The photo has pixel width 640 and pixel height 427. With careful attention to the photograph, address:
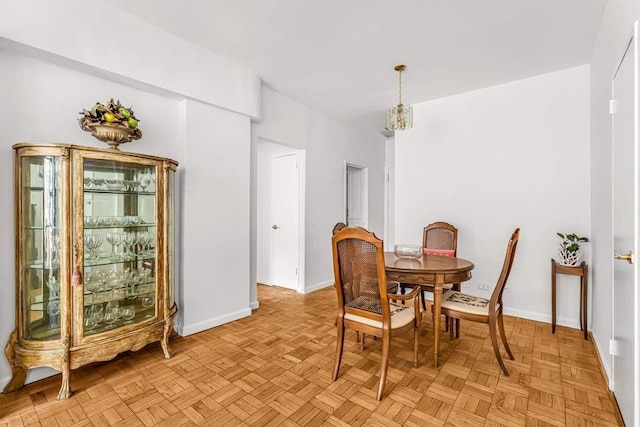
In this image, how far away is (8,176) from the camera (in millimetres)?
2053

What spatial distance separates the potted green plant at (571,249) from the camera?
2959 mm

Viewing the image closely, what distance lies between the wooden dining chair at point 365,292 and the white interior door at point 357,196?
11.4 ft

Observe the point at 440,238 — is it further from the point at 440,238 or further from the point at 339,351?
the point at 339,351

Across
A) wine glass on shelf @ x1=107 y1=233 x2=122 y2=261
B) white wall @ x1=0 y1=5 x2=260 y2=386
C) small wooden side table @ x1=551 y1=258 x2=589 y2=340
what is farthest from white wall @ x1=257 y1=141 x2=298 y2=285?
small wooden side table @ x1=551 y1=258 x2=589 y2=340

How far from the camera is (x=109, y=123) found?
88.4 inches

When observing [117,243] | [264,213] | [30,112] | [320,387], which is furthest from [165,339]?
[264,213]

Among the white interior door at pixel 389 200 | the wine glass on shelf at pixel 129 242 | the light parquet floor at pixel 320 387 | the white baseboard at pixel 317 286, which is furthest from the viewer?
the white interior door at pixel 389 200

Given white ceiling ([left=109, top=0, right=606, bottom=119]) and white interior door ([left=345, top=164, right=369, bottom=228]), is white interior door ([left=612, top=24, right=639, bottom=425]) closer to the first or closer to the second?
white ceiling ([left=109, top=0, right=606, bottom=119])

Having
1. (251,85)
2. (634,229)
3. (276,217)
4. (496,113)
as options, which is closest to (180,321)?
(276,217)

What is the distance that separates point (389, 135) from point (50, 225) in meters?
5.09

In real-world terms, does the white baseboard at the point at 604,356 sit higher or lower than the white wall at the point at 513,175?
lower

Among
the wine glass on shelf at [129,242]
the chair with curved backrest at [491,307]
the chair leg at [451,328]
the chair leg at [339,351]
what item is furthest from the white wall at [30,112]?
the chair leg at [451,328]

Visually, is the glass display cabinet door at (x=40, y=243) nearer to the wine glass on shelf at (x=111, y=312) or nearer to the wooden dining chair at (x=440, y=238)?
the wine glass on shelf at (x=111, y=312)

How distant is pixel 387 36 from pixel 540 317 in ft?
10.8
